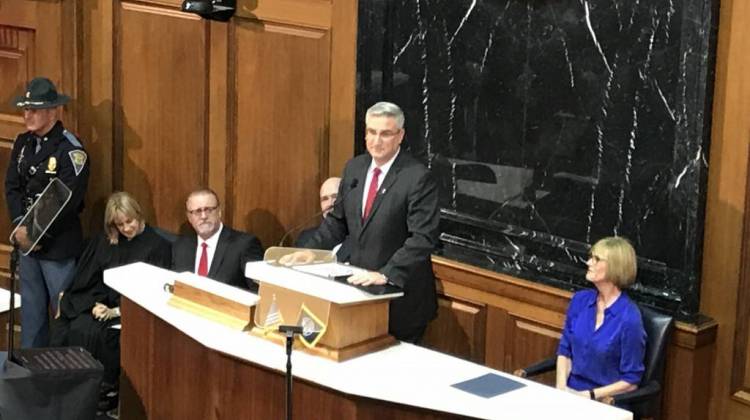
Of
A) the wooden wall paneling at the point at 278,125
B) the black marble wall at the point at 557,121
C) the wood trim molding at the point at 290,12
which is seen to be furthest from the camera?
the wooden wall paneling at the point at 278,125

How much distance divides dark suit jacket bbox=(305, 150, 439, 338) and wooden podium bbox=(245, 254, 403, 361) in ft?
1.19

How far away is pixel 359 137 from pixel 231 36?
97cm

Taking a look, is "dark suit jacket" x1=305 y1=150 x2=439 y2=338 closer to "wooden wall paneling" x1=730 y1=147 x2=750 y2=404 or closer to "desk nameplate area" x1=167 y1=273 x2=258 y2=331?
"desk nameplate area" x1=167 y1=273 x2=258 y2=331

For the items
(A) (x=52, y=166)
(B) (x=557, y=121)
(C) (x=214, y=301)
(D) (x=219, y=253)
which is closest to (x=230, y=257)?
(D) (x=219, y=253)

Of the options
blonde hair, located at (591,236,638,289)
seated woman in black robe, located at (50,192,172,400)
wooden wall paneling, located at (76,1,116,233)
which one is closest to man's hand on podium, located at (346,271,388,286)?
blonde hair, located at (591,236,638,289)

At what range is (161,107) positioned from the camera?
A: 6.62 meters

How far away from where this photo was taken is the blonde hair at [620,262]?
4430 millimetres

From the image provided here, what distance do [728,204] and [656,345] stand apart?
1.86ft

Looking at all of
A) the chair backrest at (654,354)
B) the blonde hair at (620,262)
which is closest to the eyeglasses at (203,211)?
the blonde hair at (620,262)

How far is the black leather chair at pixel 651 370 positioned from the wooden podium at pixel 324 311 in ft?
2.52

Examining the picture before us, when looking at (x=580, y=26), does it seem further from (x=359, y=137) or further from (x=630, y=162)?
(x=359, y=137)

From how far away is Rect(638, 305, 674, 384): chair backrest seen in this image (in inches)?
174

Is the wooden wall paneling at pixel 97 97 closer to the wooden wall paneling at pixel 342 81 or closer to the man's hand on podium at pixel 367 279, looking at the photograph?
the wooden wall paneling at pixel 342 81

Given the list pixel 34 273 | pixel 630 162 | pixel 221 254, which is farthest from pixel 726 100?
pixel 34 273
